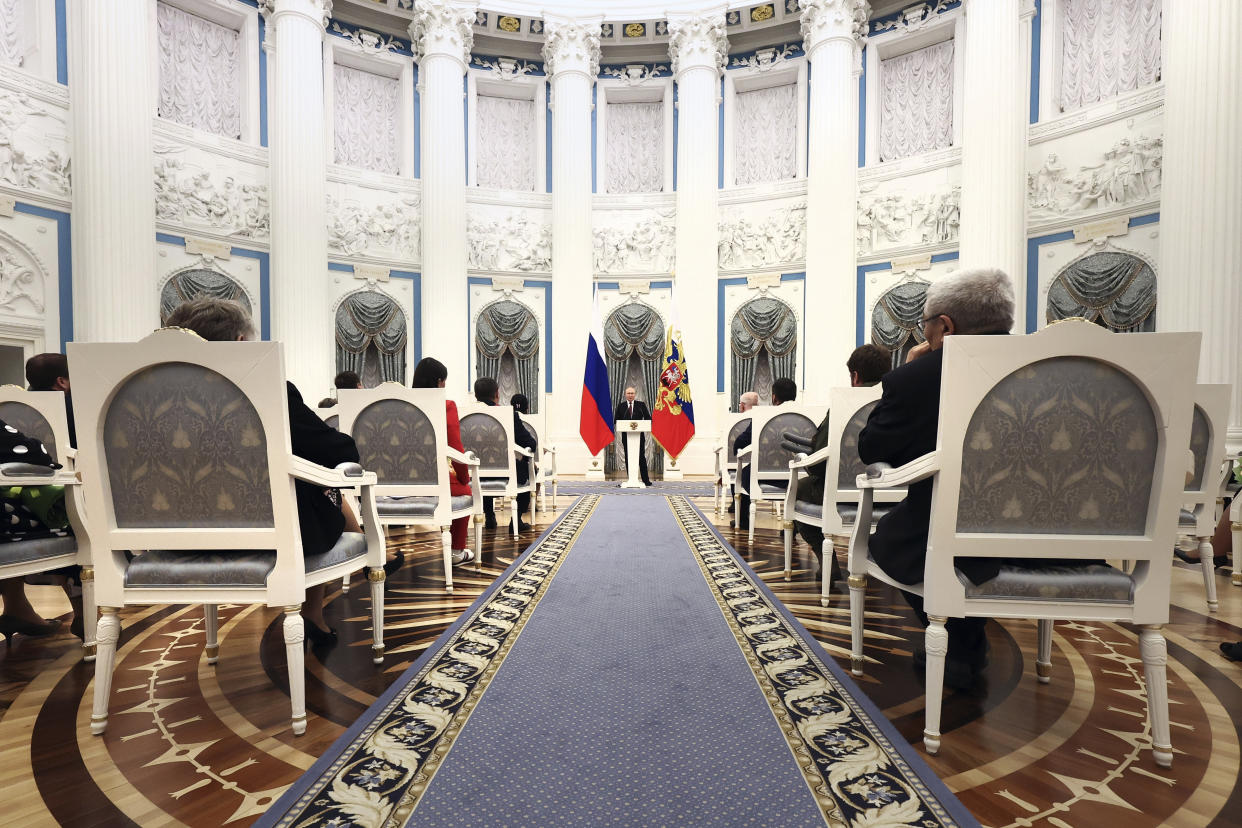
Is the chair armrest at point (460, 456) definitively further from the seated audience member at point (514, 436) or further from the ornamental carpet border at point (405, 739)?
the seated audience member at point (514, 436)

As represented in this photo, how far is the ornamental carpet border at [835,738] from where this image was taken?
119cm

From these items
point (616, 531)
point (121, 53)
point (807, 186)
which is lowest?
point (616, 531)

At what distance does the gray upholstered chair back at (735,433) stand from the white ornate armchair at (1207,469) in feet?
8.42

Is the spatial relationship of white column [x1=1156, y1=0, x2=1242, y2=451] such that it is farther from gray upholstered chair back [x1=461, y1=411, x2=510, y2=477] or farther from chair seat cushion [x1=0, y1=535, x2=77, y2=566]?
chair seat cushion [x1=0, y1=535, x2=77, y2=566]

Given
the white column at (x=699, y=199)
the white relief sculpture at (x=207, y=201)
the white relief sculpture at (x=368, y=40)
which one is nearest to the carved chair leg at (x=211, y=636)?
the white column at (x=699, y=199)

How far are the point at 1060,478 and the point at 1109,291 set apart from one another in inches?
329

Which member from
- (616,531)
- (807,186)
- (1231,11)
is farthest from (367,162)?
(1231,11)

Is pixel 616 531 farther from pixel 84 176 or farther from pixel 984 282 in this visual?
pixel 84 176

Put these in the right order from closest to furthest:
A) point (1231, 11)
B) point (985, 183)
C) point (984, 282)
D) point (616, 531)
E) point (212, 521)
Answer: point (212, 521)
point (984, 282)
point (616, 531)
point (1231, 11)
point (985, 183)

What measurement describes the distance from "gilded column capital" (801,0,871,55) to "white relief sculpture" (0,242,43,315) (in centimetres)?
1198

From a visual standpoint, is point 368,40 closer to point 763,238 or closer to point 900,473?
point 763,238

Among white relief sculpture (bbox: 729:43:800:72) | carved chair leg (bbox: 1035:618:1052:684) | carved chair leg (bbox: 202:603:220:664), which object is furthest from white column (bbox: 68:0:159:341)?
carved chair leg (bbox: 1035:618:1052:684)

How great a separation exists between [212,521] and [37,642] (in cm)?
146

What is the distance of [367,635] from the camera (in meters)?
2.27
